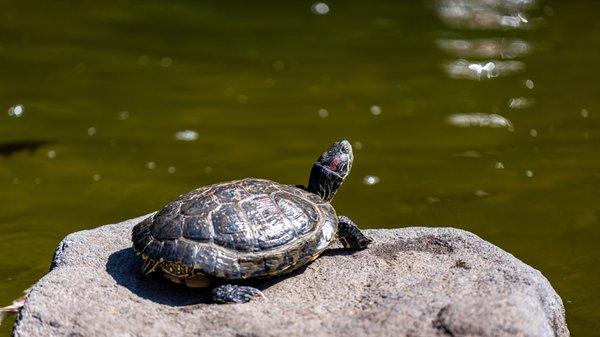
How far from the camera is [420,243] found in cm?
529

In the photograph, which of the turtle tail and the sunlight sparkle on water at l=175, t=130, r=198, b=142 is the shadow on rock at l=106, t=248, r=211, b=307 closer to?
the turtle tail

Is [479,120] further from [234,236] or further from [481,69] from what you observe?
[234,236]

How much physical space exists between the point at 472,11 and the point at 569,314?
7498 millimetres

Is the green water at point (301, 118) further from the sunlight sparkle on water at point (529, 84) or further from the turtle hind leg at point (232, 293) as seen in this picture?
the turtle hind leg at point (232, 293)

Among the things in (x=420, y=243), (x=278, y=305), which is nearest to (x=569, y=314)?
(x=420, y=243)

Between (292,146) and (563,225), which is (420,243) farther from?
(292,146)

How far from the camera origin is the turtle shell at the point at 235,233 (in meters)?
4.52

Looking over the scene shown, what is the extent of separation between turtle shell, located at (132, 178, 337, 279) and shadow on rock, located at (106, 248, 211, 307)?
206 millimetres

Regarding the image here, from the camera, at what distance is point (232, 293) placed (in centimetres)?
453

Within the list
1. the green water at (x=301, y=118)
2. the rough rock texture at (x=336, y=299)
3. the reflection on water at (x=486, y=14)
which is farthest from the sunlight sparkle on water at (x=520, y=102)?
the rough rock texture at (x=336, y=299)

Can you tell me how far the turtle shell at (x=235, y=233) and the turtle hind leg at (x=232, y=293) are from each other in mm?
83

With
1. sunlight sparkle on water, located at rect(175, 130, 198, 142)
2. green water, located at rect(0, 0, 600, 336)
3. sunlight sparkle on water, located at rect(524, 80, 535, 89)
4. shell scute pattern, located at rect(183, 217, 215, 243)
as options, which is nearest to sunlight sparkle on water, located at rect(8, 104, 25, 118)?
green water, located at rect(0, 0, 600, 336)

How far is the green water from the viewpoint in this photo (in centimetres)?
724

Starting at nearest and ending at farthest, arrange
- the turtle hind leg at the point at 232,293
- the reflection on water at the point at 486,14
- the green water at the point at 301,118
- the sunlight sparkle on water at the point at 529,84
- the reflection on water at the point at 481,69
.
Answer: the turtle hind leg at the point at 232,293, the green water at the point at 301,118, the sunlight sparkle on water at the point at 529,84, the reflection on water at the point at 481,69, the reflection on water at the point at 486,14
